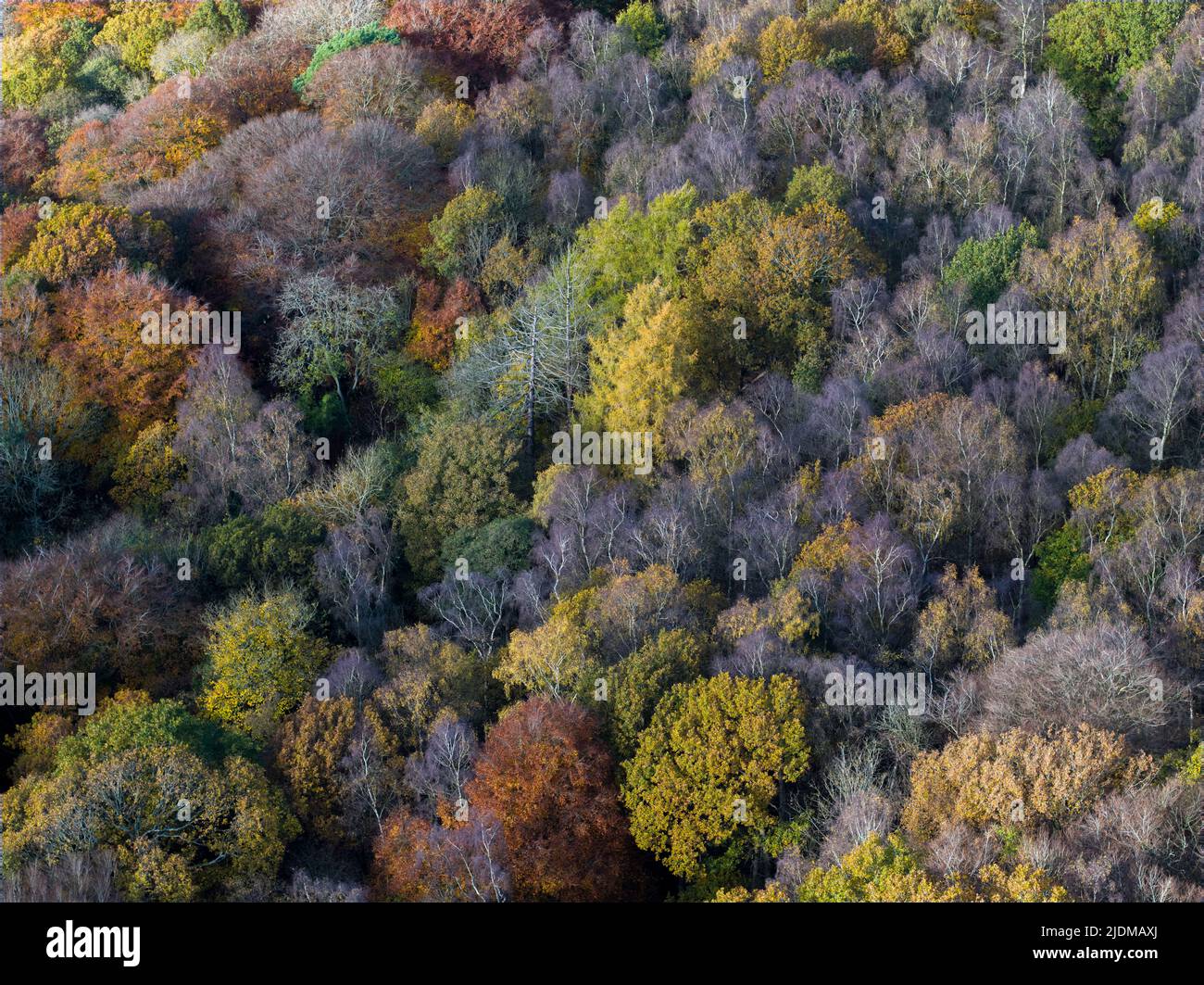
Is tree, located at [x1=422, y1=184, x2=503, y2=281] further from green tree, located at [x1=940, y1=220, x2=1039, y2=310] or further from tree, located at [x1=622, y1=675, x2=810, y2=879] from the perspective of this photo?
tree, located at [x1=622, y1=675, x2=810, y2=879]

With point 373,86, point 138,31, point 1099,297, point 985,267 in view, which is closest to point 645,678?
point 985,267

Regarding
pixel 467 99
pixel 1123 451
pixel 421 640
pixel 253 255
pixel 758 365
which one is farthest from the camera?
pixel 467 99

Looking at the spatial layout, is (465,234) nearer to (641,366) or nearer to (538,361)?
(538,361)

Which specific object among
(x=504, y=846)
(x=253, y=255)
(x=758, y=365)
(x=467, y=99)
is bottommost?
(x=504, y=846)

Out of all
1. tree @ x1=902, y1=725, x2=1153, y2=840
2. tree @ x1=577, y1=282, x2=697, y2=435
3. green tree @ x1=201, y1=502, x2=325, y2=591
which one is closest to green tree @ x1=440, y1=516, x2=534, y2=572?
green tree @ x1=201, y1=502, x2=325, y2=591

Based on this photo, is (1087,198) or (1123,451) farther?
(1087,198)

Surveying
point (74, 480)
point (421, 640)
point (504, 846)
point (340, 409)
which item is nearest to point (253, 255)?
point (340, 409)

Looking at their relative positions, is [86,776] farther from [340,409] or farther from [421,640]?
[340,409]
